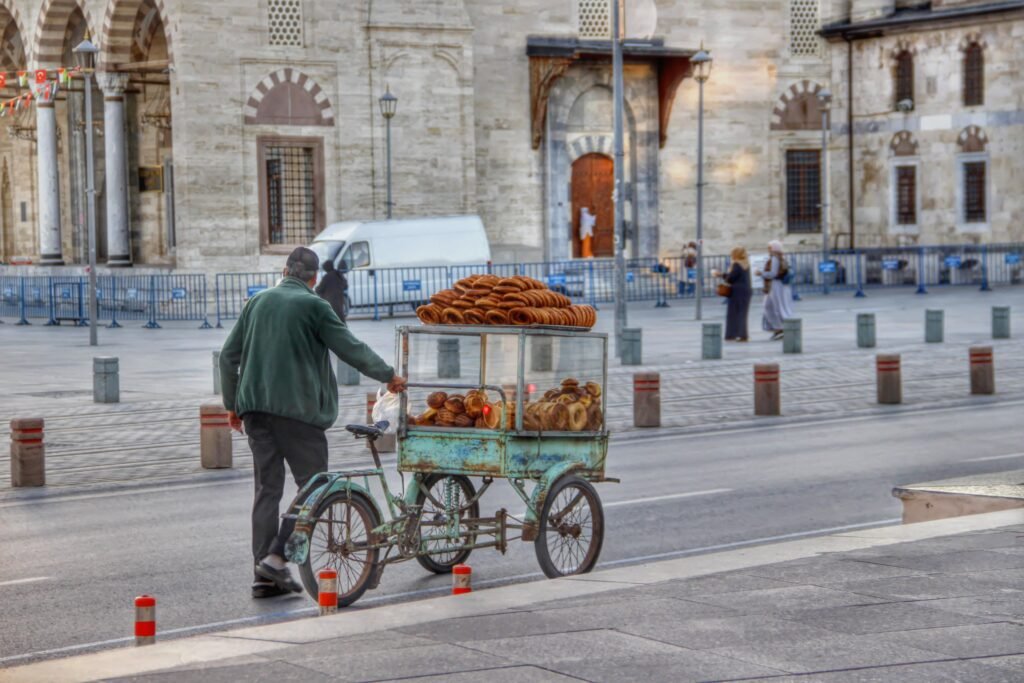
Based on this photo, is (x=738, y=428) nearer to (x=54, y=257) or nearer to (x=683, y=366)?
(x=683, y=366)

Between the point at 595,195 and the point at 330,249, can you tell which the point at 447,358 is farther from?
the point at 595,195

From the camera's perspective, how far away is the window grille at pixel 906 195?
44000mm

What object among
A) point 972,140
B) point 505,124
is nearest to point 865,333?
point 505,124

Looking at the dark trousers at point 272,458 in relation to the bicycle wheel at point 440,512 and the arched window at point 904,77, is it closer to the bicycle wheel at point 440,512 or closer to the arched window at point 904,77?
the bicycle wheel at point 440,512

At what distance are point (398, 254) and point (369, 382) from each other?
45.6ft

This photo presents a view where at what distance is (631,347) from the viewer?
2309 cm

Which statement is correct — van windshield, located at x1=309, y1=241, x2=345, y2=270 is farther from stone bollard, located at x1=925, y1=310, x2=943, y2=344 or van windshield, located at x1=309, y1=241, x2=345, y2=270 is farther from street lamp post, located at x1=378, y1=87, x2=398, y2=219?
stone bollard, located at x1=925, y1=310, x2=943, y2=344

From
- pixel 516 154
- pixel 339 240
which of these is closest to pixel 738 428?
pixel 339 240

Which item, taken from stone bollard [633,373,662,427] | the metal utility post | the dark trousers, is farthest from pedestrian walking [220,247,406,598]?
the metal utility post

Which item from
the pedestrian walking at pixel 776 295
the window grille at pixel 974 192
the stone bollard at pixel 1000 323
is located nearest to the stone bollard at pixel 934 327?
the stone bollard at pixel 1000 323

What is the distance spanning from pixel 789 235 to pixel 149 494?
Result: 34.0 m

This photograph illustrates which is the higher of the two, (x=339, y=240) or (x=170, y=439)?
(x=339, y=240)

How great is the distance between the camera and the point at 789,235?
4522 centimetres

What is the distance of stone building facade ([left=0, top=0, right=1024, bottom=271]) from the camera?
125ft
